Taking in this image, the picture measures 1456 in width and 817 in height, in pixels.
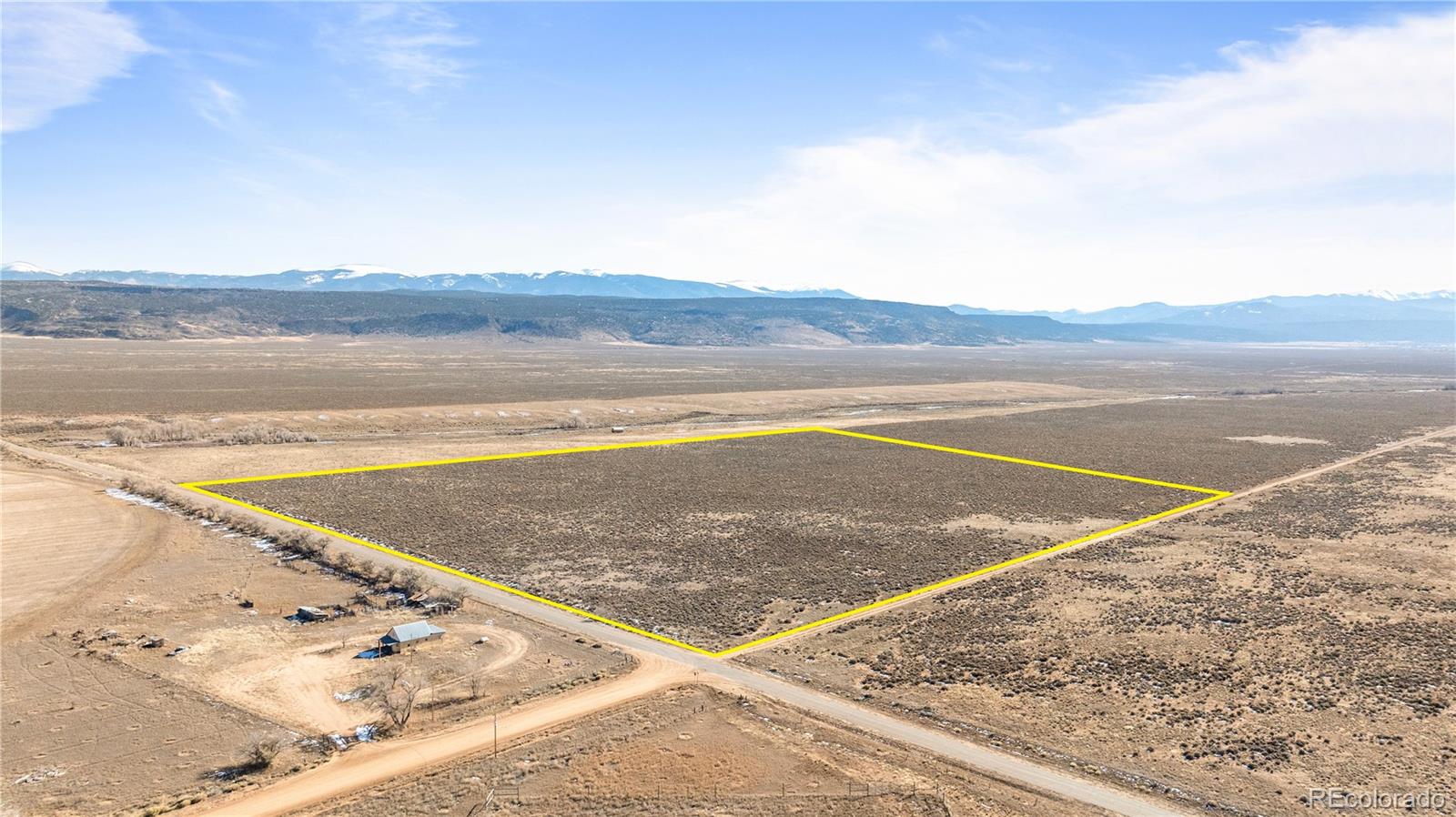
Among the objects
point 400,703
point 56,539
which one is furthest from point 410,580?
point 56,539

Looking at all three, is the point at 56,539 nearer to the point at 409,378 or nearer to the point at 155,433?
the point at 155,433

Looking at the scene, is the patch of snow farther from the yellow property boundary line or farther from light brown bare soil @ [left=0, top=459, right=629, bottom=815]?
light brown bare soil @ [left=0, top=459, right=629, bottom=815]

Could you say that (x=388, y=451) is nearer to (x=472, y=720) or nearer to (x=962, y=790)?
(x=472, y=720)

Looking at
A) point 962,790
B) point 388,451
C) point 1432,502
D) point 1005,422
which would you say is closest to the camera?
point 962,790

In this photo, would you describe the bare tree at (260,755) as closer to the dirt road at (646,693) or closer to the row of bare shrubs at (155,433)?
the dirt road at (646,693)

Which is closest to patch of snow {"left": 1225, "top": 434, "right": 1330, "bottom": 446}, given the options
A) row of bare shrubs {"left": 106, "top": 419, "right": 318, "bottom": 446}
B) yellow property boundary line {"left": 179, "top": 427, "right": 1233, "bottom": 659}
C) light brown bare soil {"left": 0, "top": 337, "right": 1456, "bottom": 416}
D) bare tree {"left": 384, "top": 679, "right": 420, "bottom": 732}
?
yellow property boundary line {"left": 179, "top": 427, "right": 1233, "bottom": 659}

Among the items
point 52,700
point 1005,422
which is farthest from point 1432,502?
point 52,700

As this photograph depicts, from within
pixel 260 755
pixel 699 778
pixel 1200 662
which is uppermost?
pixel 260 755
